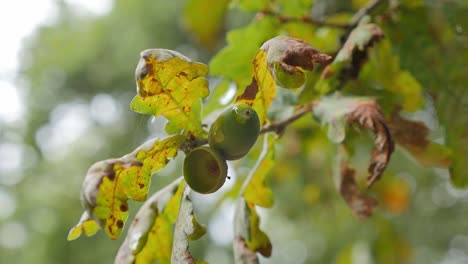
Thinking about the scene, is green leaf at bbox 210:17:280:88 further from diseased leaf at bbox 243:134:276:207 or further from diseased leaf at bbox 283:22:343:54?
diseased leaf at bbox 243:134:276:207

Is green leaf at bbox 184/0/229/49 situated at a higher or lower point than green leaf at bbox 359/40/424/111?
lower

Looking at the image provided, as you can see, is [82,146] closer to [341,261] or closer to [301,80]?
[341,261]

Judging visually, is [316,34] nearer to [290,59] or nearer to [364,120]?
[364,120]

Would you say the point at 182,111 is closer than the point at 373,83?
Yes

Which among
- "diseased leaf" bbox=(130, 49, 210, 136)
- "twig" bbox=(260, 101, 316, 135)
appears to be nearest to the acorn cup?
"diseased leaf" bbox=(130, 49, 210, 136)

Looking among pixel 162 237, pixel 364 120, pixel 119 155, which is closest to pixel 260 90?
pixel 364 120

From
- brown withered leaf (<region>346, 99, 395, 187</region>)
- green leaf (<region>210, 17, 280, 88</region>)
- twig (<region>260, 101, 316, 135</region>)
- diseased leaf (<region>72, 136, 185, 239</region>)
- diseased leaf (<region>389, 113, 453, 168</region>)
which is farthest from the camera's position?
green leaf (<region>210, 17, 280, 88</region>)

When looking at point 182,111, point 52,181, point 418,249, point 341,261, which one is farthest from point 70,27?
point 182,111
